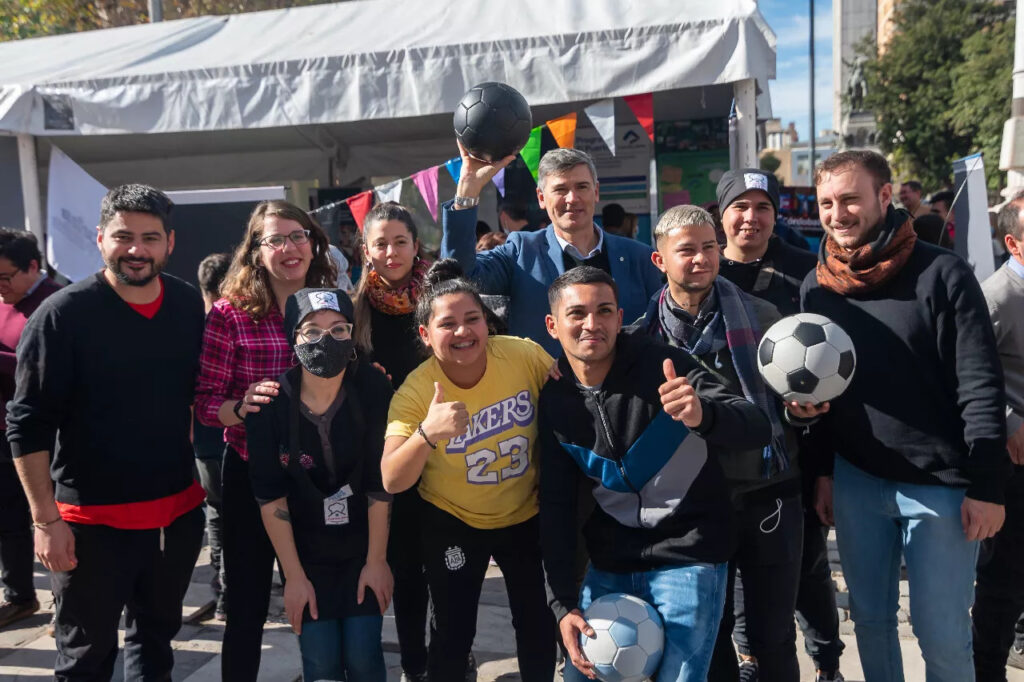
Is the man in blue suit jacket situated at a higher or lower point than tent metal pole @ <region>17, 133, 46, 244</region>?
lower

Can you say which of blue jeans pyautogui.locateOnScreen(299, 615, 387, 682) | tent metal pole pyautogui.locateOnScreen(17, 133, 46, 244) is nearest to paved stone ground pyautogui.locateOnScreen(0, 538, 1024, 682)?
blue jeans pyautogui.locateOnScreen(299, 615, 387, 682)

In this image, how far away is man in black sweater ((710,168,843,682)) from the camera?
10.9 ft

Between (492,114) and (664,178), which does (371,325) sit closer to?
(492,114)

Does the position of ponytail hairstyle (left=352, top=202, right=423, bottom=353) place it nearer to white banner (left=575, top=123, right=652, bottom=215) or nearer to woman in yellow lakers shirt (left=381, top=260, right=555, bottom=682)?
woman in yellow lakers shirt (left=381, top=260, right=555, bottom=682)

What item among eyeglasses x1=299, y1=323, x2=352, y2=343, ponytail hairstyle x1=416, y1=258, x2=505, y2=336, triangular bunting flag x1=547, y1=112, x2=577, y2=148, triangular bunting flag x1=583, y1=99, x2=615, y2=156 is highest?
triangular bunting flag x1=583, y1=99, x2=615, y2=156

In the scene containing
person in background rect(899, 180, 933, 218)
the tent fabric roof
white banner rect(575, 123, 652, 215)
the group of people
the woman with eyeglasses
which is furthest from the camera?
white banner rect(575, 123, 652, 215)

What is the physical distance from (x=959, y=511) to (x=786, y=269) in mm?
1177

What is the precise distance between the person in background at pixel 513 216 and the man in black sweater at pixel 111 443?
14.9 ft

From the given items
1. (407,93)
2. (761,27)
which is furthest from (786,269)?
(407,93)

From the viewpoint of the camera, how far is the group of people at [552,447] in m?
2.68

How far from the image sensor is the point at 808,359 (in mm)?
2631

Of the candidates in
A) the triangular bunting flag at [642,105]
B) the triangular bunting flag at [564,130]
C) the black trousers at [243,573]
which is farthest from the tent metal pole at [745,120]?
the black trousers at [243,573]

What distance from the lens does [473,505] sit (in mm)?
2963

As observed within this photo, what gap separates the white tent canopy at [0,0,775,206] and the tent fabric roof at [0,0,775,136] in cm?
1
